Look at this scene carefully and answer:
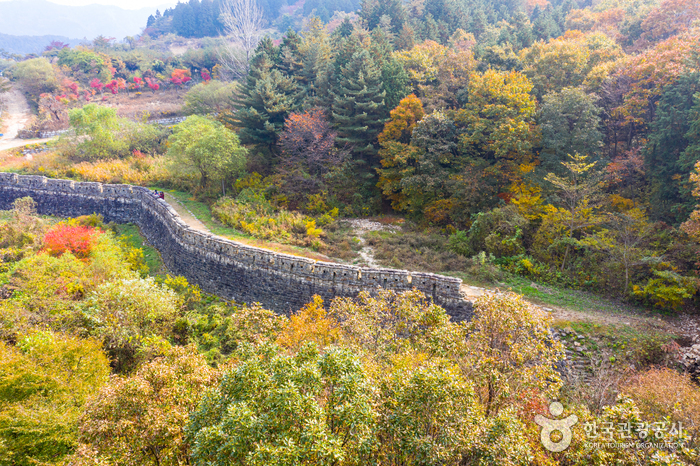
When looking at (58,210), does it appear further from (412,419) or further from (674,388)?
(674,388)

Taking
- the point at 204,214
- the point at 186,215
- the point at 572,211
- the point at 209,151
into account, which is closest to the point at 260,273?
the point at 204,214

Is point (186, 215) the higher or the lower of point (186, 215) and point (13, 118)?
the lower

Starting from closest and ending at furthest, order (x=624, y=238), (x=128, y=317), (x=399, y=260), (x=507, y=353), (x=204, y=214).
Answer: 1. (x=507, y=353)
2. (x=128, y=317)
3. (x=624, y=238)
4. (x=399, y=260)
5. (x=204, y=214)

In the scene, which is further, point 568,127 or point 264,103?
point 264,103

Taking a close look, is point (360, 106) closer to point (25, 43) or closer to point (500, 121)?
point (500, 121)

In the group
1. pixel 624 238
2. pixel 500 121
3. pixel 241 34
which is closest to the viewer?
pixel 624 238

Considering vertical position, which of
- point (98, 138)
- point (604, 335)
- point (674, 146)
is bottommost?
point (604, 335)

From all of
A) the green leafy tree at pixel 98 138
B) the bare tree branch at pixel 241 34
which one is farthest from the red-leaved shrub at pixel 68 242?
the bare tree branch at pixel 241 34
